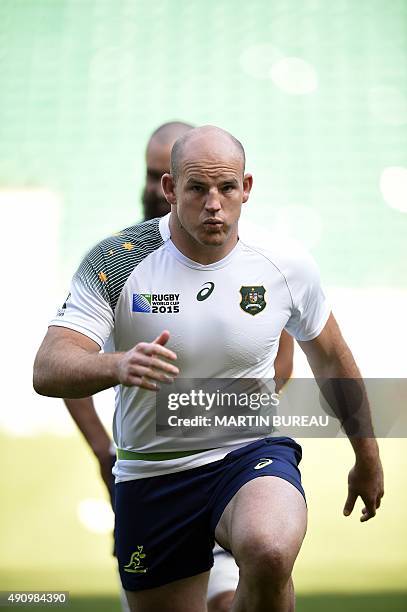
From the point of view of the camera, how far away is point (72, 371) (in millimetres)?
2955

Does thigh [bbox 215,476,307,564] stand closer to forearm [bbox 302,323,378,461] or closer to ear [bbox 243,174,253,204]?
forearm [bbox 302,323,378,461]

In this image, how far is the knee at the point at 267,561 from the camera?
109 inches

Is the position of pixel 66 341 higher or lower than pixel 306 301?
lower

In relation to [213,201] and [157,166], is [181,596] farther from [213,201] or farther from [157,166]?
[157,166]

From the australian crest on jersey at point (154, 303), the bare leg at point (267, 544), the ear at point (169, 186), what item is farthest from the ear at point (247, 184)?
the bare leg at point (267, 544)

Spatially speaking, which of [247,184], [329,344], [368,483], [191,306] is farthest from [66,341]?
[368,483]

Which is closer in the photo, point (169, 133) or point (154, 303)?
point (154, 303)

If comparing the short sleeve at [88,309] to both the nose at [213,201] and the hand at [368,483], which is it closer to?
the nose at [213,201]

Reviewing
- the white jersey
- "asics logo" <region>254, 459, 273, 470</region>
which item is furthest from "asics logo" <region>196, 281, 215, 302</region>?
"asics logo" <region>254, 459, 273, 470</region>

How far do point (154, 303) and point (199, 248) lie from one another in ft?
0.73

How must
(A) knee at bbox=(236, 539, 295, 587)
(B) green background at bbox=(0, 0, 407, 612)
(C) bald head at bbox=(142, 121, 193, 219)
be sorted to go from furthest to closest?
(B) green background at bbox=(0, 0, 407, 612)
(C) bald head at bbox=(142, 121, 193, 219)
(A) knee at bbox=(236, 539, 295, 587)

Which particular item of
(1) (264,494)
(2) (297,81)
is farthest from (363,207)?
(1) (264,494)

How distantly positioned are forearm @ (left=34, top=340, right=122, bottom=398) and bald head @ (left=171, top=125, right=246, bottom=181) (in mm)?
646

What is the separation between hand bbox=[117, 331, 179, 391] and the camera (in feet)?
8.48
